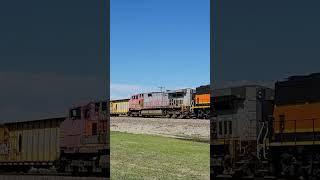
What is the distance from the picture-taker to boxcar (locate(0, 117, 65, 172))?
15789 millimetres

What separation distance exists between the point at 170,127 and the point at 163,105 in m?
7.17

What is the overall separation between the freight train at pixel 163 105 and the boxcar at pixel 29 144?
1146 cm

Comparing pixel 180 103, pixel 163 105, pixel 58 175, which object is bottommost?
pixel 58 175

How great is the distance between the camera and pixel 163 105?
34.1 metres

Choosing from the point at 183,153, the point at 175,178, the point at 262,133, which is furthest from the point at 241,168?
the point at 183,153

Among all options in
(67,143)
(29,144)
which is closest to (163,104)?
(29,144)

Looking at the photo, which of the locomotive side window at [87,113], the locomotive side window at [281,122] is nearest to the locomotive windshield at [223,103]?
the locomotive side window at [281,122]

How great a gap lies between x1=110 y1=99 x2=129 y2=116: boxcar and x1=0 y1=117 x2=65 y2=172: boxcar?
1904cm

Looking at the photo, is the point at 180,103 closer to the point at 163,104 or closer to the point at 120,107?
the point at 163,104

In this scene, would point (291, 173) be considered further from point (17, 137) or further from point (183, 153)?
point (17, 137)

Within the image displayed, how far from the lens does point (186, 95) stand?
102 ft

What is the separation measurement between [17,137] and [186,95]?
15442 millimetres

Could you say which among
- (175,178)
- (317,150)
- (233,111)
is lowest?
(175,178)

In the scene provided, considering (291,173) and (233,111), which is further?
(233,111)
